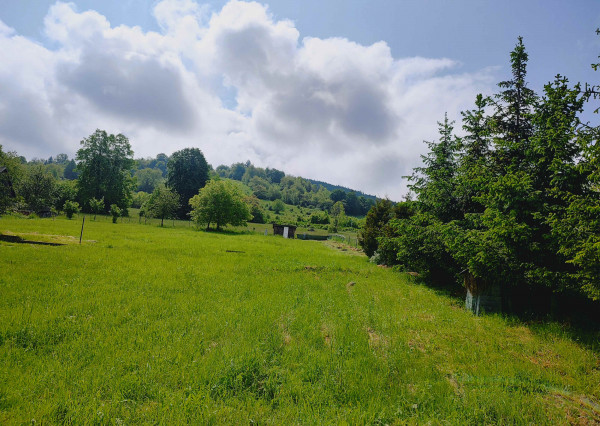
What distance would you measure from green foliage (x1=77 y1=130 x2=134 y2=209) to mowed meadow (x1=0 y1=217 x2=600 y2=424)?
6244 centimetres

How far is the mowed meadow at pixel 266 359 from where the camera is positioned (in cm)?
409

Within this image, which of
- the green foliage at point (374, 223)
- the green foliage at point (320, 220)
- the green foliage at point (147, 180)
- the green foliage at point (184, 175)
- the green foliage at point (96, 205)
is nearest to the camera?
the green foliage at point (374, 223)

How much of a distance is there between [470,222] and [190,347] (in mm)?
11733

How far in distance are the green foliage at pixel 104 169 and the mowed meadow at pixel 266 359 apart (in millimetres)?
62438

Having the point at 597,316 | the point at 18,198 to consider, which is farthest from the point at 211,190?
the point at 597,316

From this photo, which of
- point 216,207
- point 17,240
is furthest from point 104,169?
point 17,240

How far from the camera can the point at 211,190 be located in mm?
47375

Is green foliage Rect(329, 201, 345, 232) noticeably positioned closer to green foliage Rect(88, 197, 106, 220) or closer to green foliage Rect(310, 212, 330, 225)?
green foliage Rect(310, 212, 330, 225)

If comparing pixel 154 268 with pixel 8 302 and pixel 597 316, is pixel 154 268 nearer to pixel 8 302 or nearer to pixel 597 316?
pixel 8 302

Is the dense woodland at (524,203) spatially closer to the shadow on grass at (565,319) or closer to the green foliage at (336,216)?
the shadow on grass at (565,319)

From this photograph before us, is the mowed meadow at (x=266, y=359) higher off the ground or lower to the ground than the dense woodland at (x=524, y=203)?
lower

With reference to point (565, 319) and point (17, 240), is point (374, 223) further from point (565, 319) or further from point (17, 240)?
point (17, 240)

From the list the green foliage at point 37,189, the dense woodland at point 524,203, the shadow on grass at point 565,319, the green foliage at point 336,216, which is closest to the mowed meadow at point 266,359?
the shadow on grass at point 565,319

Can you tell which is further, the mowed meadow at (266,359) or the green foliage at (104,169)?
the green foliage at (104,169)
